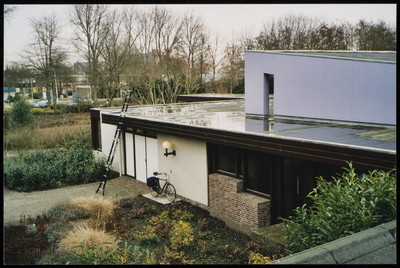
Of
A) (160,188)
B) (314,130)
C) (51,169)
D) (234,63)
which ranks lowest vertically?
(160,188)

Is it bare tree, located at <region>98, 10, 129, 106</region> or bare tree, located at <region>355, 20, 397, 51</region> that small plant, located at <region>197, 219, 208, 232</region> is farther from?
bare tree, located at <region>98, 10, 129, 106</region>

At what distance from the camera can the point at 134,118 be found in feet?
46.5

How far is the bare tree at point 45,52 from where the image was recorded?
2919 cm

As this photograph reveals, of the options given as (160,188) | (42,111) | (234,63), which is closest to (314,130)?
(160,188)

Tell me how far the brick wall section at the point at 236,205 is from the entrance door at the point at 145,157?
3535mm

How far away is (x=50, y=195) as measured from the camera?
44.1 ft

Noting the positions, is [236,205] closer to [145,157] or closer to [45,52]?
[145,157]

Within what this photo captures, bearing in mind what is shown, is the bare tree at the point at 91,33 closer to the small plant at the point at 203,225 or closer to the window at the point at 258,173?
the window at the point at 258,173

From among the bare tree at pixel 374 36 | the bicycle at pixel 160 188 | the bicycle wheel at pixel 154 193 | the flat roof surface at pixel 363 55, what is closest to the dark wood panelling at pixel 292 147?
the bicycle at pixel 160 188

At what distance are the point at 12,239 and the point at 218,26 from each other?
90.8ft

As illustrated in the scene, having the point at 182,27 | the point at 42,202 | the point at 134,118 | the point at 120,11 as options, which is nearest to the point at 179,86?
the point at 182,27

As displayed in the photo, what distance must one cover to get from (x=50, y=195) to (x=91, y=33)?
2122 centimetres

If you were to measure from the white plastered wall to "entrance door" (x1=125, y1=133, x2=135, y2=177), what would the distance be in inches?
86.0

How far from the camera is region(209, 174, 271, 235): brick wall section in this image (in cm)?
965
